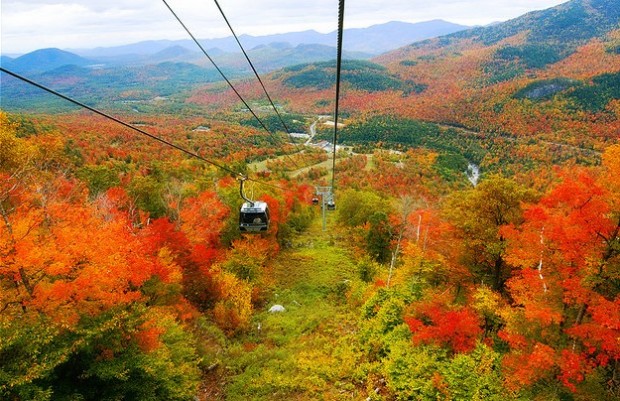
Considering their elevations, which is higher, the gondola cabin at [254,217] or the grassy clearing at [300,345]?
the gondola cabin at [254,217]

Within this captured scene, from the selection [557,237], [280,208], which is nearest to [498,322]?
[557,237]

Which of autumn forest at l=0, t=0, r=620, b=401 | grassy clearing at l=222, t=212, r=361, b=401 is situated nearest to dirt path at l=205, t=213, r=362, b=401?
grassy clearing at l=222, t=212, r=361, b=401

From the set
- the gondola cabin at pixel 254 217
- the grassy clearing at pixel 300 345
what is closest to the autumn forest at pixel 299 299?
the grassy clearing at pixel 300 345

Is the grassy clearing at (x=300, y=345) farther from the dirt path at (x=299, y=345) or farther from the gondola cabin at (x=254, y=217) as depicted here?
the gondola cabin at (x=254, y=217)

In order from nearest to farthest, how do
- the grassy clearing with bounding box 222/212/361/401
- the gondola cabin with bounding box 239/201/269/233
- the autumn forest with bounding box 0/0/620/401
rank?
the autumn forest with bounding box 0/0/620/401, the grassy clearing with bounding box 222/212/361/401, the gondola cabin with bounding box 239/201/269/233

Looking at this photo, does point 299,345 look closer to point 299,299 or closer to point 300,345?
point 300,345

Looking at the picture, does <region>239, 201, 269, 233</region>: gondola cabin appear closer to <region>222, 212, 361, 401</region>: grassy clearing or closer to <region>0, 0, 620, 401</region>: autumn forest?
<region>0, 0, 620, 401</region>: autumn forest

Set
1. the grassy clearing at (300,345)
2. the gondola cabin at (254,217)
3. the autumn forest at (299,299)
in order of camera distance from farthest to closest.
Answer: the gondola cabin at (254,217) → the grassy clearing at (300,345) → the autumn forest at (299,299)

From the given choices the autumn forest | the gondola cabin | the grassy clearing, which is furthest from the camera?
the gondola cabin

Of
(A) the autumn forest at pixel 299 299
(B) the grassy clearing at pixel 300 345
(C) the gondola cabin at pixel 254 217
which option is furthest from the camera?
(C) the gondola cabin at pixel 254 217

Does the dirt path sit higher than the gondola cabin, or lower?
lower

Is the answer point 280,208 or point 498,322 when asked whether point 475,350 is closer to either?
point 498,322
